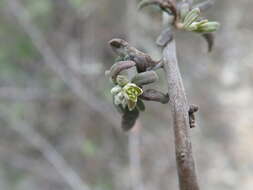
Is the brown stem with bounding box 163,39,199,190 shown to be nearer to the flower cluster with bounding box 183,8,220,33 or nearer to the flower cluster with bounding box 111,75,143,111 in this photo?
the flower cluster with bounding box 111,75,143,111

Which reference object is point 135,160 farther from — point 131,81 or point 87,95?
point 131,81

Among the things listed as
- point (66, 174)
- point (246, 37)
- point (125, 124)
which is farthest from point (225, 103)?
point (125, 124)

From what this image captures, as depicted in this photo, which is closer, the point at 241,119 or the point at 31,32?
the point at 31,32

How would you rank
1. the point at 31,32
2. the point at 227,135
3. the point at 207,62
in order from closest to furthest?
the point at 31,32, the point at 207,62, the point at 227,135

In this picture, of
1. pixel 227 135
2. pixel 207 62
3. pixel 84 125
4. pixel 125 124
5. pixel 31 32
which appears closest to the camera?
pixel 125 124

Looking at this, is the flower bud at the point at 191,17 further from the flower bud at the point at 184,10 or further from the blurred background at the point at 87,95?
the blurred background at the point at 87,95

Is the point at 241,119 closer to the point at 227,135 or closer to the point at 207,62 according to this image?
the point at 227,135

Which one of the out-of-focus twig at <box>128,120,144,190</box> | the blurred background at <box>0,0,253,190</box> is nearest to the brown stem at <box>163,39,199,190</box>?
the out-of-focus twig at <box>128,120,144,190</box>

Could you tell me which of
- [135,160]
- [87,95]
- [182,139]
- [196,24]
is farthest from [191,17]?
[87,95]

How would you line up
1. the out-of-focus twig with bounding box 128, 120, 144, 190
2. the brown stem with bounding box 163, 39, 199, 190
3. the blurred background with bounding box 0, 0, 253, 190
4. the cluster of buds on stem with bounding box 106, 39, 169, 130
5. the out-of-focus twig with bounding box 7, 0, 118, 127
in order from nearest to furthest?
the brown stem with bounding box 163, 39, 199, 190
the cluster of buds on stem with bounding box 106, 39, 169, 130
the out-of-focus twig with bounding box 128, 120, 144, 190
the out-of-focus twig with bounding box 7, 0, 118, 127
the blurred background with bounding box 0, 0, 253, 190
